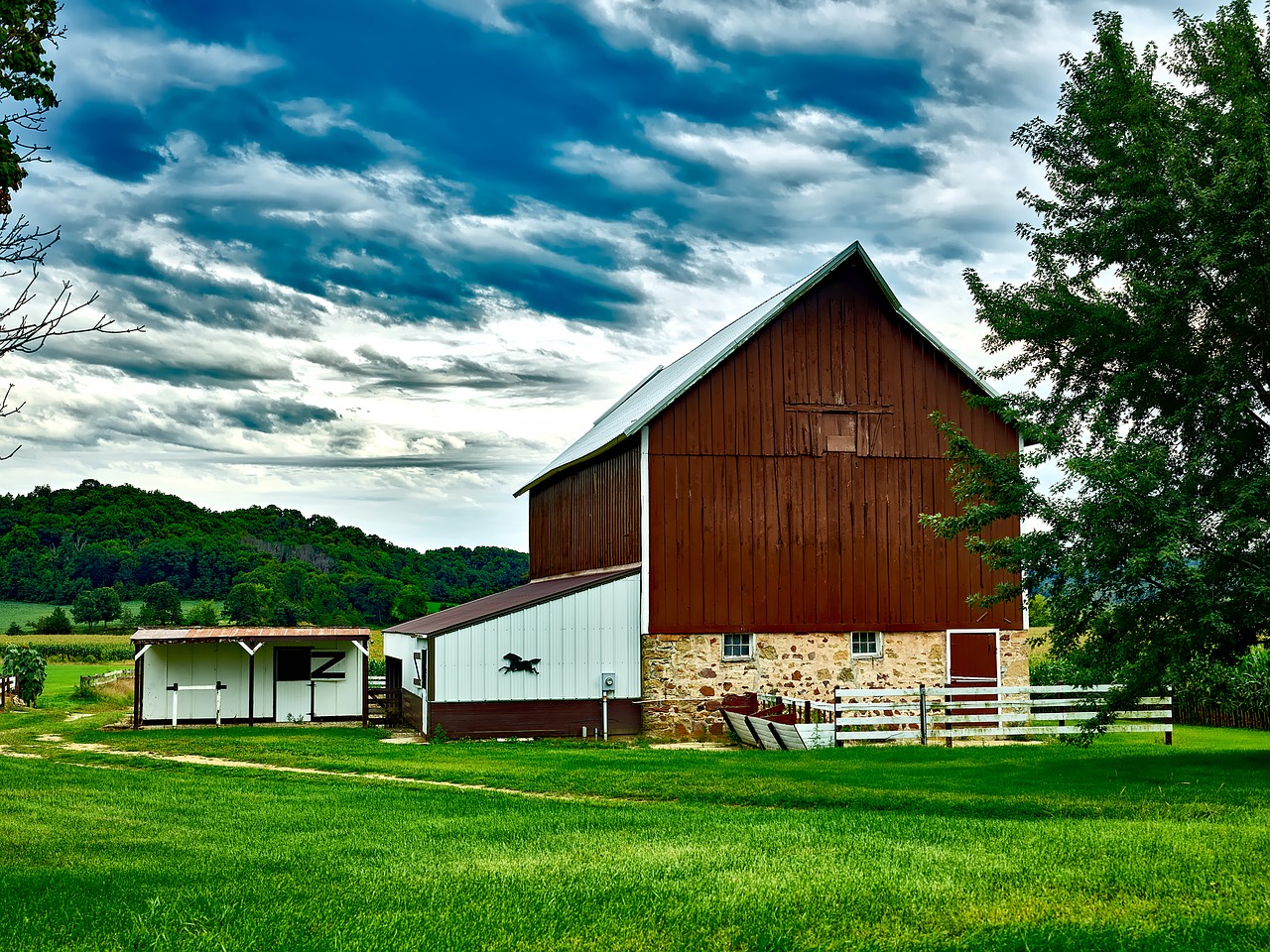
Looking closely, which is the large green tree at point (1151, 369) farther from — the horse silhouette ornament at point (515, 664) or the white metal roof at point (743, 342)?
the horse silhouette ornament at point (515, 664)

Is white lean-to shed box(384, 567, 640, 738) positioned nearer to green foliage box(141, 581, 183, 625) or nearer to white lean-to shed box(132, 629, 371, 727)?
white lean-to shed box(132, 629, 371, 727)

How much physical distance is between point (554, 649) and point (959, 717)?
8307mm

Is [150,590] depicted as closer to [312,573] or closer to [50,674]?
[312,573]

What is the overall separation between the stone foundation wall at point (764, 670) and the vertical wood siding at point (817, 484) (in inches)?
13.7

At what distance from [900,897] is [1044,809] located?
19.3ft

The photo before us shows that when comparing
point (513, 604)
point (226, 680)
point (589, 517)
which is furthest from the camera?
point (589, 517)

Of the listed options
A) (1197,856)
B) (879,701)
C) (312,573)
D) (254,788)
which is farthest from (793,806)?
(312,573)

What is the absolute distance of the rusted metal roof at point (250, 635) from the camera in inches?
1101

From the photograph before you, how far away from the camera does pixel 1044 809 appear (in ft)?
45.0

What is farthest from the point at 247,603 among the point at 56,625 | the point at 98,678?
the point at 98,678

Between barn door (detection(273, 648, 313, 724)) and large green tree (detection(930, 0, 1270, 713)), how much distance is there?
61.9ft

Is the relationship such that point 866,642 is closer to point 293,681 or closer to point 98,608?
point 293,681

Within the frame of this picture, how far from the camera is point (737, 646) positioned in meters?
25.4

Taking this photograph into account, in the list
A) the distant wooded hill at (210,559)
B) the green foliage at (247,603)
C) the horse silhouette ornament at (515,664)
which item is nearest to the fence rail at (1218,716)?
the horse silhouette ornament at (515,664)
